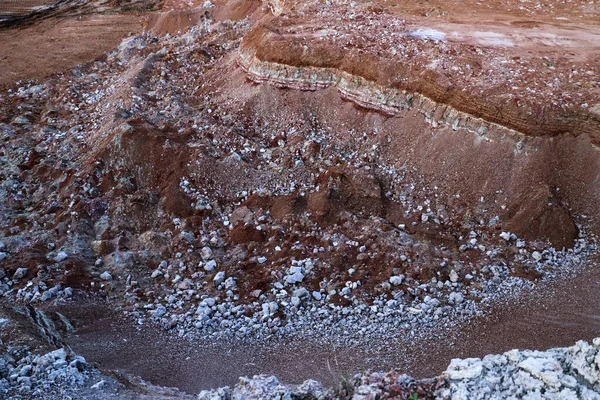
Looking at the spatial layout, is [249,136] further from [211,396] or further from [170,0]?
[170,0]

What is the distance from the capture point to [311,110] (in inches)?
505

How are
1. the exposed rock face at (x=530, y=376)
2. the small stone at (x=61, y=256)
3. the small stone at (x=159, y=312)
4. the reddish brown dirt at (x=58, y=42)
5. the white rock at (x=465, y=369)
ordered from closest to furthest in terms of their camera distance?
the exposed rock face at (x=530, y=376) < the white rock at (x=465, y=369) < the small stone at (x=159, y=312) < the small stone at (x=61, y=256) < the reddish brown dirt at (x=58, y=42)

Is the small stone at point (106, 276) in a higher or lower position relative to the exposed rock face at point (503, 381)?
lower

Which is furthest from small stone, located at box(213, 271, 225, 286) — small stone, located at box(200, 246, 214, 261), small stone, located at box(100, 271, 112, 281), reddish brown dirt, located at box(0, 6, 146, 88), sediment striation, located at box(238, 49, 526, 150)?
reddish brown dirt, located at box(0, 6, 146, 88)

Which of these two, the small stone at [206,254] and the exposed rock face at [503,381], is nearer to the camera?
the exposed rock face at [503,381]

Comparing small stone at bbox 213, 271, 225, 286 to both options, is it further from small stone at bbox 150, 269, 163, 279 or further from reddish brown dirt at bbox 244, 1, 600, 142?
reddish brown dirt at bbox 244, 1, 600, 142

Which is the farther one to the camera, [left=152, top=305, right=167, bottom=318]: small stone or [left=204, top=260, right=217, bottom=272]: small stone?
[left=204, top=260, right=217, bottom=272]: small stone

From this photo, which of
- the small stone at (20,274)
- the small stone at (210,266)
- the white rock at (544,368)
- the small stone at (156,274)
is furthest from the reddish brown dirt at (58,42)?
the white rock at (544,368)

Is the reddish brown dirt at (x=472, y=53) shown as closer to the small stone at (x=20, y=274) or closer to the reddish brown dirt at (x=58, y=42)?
the small stone at (x=20, y=274)

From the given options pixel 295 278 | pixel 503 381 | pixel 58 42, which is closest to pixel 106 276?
pixel 295 278

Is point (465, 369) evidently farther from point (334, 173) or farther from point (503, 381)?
point (334, 173)

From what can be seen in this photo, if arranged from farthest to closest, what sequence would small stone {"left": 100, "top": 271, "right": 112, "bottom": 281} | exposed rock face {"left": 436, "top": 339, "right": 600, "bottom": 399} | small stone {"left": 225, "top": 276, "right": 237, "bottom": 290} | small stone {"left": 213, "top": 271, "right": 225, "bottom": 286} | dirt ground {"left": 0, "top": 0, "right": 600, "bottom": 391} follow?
1. small stone {"left": 100, "top": 271, "right": 112, "bottom": 281}
2. small stone {"left": 213, "top": 271, "right": 225, "bottom": 286}
3. small stone {"left": 225, "top": 276, "right": 237, "bottom": 290}
4. dirt ground {"left": 0, "top": 0, "right": 600, "bottom": 391}
5. exposed rock face {"left": 436, "top": 339, "right": 600, "bottom": 399}

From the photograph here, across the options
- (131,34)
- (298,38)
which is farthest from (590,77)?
(131,34)

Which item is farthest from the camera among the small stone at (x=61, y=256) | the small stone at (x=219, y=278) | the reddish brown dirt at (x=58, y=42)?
the reddish brown dirt at (x=58, y=42)
